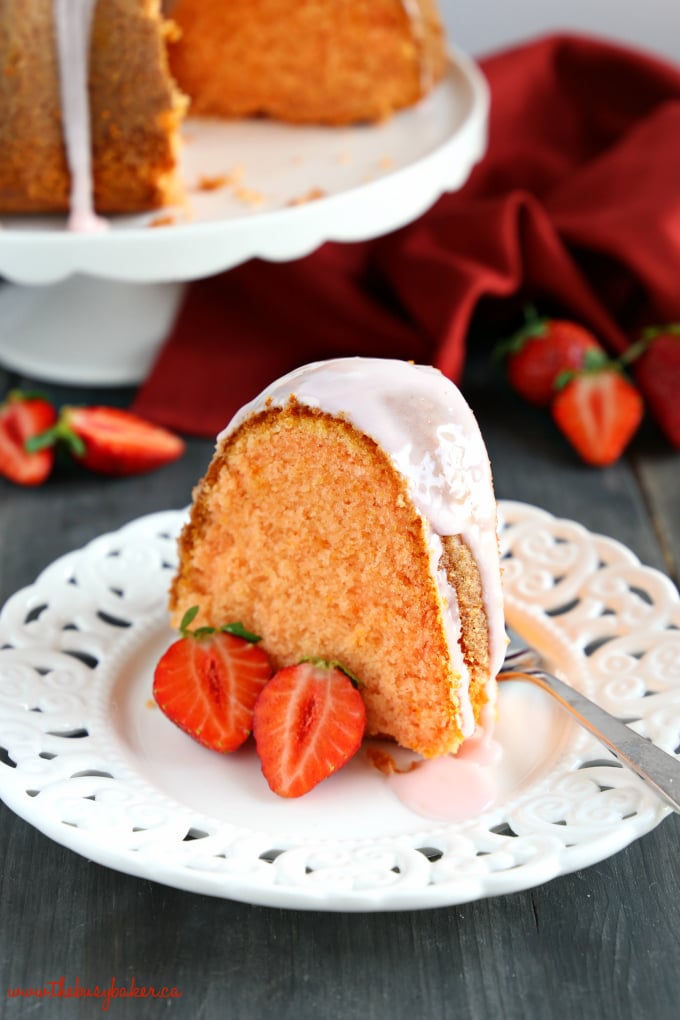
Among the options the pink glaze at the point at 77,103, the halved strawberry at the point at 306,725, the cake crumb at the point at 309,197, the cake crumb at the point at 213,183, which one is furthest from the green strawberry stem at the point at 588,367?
the halved strawberry at the point at 306,725

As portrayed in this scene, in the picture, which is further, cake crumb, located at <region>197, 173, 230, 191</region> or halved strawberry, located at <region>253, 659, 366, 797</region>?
cake crumb, located at <region>197, 173, 230, 191</region>

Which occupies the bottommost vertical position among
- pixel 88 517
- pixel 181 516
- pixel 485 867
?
pixel 88 517

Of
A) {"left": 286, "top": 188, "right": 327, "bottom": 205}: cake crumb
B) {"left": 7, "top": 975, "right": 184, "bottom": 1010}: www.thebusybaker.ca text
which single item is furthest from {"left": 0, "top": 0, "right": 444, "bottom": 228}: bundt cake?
{"left": 7, "top": 975, "right": 184, "bottom": 1010}: www.thebusybaker.ca text

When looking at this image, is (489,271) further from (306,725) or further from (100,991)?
(100,991)

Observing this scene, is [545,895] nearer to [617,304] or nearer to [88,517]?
[88,517]

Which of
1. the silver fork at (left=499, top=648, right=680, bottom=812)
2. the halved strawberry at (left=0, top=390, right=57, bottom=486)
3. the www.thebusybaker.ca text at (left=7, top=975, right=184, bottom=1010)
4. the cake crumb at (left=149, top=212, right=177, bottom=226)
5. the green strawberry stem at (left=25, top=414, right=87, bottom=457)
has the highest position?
the silver fork at (left=499, top=648, right=680, bottom=812)

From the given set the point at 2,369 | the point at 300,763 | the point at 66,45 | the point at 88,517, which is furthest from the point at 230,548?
the point at 2,369

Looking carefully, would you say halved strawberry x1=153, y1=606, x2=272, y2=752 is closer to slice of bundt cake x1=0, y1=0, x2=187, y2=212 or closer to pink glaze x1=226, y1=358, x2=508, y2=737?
pink glaze x1=226, y1=358, x2=508, y2=737
